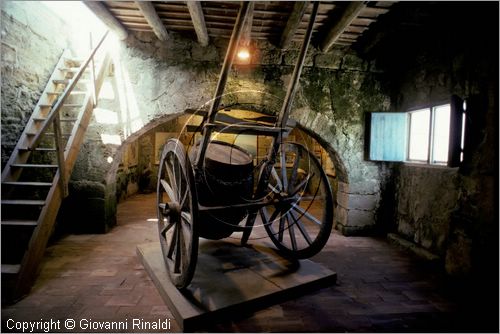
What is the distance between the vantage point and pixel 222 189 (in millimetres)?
3191

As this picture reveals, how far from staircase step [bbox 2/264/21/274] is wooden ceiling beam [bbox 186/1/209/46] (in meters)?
3.86

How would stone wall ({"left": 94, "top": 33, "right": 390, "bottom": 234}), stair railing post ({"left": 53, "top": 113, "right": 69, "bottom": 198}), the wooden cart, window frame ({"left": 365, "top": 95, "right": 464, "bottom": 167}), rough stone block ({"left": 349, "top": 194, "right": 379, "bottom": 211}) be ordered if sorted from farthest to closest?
rough stone block ({"left": 349, "top": 194, "right": 379, "bottom": 211}) → stone wall ({"left": 94, "top": 33, "right": 390, "bottom": 234}) → window frame ({"left": 365, "top": 95, "right": 464, "bottom": 167}) → stair railing post ({"left": 53, "top": 113, "right": 69, "bottom": 198}) → the wooden cart

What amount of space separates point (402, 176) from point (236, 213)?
3.77 metres

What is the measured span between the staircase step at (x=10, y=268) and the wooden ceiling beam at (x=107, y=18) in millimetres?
3602

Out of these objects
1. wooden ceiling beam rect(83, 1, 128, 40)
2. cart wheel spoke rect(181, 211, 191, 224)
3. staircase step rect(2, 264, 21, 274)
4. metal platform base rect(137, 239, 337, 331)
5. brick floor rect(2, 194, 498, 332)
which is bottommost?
brick floor rect(2, 194, 498, 332)

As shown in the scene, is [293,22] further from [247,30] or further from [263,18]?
[247,30]

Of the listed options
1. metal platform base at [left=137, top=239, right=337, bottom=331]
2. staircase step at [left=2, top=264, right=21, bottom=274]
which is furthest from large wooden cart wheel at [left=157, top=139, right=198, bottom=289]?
staircase step at [left=2, top=264, right=21, bottom=274]

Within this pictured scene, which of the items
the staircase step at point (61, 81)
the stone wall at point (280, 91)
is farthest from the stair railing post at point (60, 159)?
the staircase step at point (61, 81)

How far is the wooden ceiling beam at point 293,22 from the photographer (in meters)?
3.91

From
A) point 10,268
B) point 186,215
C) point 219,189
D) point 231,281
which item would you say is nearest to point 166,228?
point 186,215

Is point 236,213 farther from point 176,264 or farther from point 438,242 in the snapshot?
point 438,242

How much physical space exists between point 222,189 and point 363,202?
3674 mm

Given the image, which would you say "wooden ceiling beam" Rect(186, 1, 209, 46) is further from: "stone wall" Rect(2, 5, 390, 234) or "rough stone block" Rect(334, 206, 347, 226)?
"rough stone block" Rect(334, 206, 347, 226)

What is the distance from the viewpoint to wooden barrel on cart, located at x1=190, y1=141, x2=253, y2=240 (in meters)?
3.16
